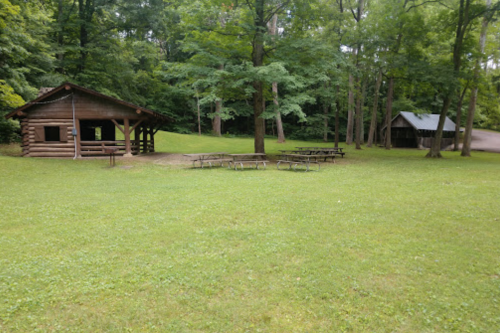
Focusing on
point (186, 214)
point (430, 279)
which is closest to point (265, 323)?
point (430, 279)

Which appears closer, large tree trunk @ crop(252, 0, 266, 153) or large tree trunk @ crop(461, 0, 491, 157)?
large tree trunk @ crop(252, 0, 266, 153)

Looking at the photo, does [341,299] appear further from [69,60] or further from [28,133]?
[69,60]

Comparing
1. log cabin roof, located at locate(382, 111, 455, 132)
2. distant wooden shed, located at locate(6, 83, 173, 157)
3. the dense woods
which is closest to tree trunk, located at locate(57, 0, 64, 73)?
the dense woods

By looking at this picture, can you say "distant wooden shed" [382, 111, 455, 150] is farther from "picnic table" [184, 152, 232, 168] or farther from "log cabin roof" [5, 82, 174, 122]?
"log cabin roof" [5, 82, 174, 122]

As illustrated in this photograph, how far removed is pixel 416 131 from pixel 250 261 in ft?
112

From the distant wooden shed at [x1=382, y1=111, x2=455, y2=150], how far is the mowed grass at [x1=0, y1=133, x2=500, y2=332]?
26.5 metres

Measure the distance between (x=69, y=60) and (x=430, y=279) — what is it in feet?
104

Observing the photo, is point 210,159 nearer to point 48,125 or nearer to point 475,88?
point 48,125

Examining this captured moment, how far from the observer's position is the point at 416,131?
108 feet

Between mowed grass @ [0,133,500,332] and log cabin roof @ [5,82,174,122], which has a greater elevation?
log cabin roof @ [5,82,174,122]

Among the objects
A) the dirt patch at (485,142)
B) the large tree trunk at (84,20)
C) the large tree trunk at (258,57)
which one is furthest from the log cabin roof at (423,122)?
the large tree trunk at (84,20)

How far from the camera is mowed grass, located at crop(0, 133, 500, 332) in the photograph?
322 cm

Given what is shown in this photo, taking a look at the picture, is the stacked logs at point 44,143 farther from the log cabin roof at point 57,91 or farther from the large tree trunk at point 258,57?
the large tree trunk at point 258,57

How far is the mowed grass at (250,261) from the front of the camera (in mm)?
3225
